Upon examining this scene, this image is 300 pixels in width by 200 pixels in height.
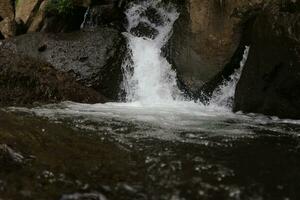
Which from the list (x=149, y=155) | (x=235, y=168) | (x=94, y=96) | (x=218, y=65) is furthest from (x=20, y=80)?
(x=235, y=168)

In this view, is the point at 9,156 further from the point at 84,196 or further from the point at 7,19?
the point at 7,19

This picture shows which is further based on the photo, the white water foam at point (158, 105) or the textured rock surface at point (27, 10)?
the textured rock surface at point (27, 10)

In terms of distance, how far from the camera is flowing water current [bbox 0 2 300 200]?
4.18m

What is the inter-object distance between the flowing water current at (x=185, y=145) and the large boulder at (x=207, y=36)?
1.28 ft

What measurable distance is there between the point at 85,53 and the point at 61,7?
2148 mm

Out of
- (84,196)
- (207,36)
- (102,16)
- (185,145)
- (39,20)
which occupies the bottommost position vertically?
(84,196)

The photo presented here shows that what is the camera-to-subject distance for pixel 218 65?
9516 millimetres

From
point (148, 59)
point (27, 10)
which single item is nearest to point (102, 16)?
point (148, 59)

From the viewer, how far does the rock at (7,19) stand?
1270 centimetres

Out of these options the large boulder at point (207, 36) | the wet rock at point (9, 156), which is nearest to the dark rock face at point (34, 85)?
the large boulder at point (207, 36)

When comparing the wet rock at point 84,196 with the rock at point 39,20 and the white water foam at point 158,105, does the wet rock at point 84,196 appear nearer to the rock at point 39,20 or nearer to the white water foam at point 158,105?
the white water foam at point 158,105

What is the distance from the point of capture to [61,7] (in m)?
12.1

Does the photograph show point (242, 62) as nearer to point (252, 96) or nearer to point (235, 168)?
point (252, 96)

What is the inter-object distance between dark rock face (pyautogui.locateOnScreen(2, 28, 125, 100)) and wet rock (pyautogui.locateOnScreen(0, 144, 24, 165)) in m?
5.51
